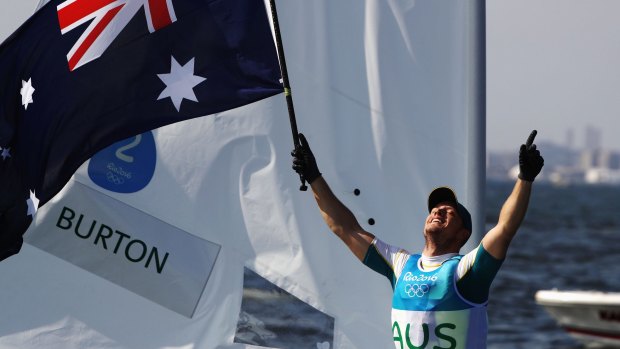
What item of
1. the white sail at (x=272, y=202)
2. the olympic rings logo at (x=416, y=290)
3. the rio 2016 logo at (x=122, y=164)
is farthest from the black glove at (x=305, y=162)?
the rio 2016 logo at (x=122, y=164)

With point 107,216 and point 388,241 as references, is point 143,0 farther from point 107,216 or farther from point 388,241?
point 388,241

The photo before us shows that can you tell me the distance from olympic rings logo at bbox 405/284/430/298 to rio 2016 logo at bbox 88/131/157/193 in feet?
5.42

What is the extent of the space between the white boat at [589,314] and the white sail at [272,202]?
986cm

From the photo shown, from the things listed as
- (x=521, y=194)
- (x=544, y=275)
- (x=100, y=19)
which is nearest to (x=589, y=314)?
(x=100, y=19)

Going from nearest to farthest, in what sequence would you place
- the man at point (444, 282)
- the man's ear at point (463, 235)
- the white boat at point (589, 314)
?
the man at point (444, 282)
the man's ear at point (463, 235)
the white boat at point (589, 314)

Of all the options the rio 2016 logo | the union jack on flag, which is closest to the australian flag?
the union jack on flag

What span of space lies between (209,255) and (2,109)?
128cm

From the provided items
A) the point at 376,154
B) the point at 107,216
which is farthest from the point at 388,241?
the point at 107,216

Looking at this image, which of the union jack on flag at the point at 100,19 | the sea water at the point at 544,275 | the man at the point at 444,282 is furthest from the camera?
the sea water at the point at 544,275

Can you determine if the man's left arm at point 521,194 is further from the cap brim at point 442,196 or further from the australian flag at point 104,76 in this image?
the australian flag at point 104,76

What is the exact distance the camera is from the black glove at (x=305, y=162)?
5172 millimetres

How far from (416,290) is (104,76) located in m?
1.96

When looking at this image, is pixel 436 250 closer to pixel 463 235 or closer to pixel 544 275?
pixel 463 235

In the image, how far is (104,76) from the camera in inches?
224
